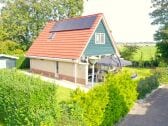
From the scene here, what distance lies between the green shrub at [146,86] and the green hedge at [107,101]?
2506 mm

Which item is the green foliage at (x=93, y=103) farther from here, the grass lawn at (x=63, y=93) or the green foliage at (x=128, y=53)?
the green foliage at (x=128, y=53)

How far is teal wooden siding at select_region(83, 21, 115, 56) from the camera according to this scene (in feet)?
89.1

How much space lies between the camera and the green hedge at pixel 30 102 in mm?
9765

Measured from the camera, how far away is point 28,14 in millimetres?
49125

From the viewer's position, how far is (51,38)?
32.1 meters

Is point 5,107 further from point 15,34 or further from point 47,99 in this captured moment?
point 15,34

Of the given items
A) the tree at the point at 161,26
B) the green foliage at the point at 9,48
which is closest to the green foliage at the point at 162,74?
the tree at the point at 161,26

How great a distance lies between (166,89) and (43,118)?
55.1 feet

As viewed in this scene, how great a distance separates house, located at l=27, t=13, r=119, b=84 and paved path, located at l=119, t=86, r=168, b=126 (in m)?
8.18

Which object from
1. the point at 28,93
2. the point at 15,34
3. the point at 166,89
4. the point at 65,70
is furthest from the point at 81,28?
the point at 15,34

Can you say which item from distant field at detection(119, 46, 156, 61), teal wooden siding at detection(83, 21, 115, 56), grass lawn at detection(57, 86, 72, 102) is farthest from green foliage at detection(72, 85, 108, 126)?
distant field at detection(119, 46, 156, 61)

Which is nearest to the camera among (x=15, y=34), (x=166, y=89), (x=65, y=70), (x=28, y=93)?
(x=28, y=93)

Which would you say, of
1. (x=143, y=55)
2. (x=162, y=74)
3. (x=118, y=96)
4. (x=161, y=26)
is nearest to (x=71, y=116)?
(x=118, y=96)

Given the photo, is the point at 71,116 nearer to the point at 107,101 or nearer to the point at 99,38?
the point at 107,101
